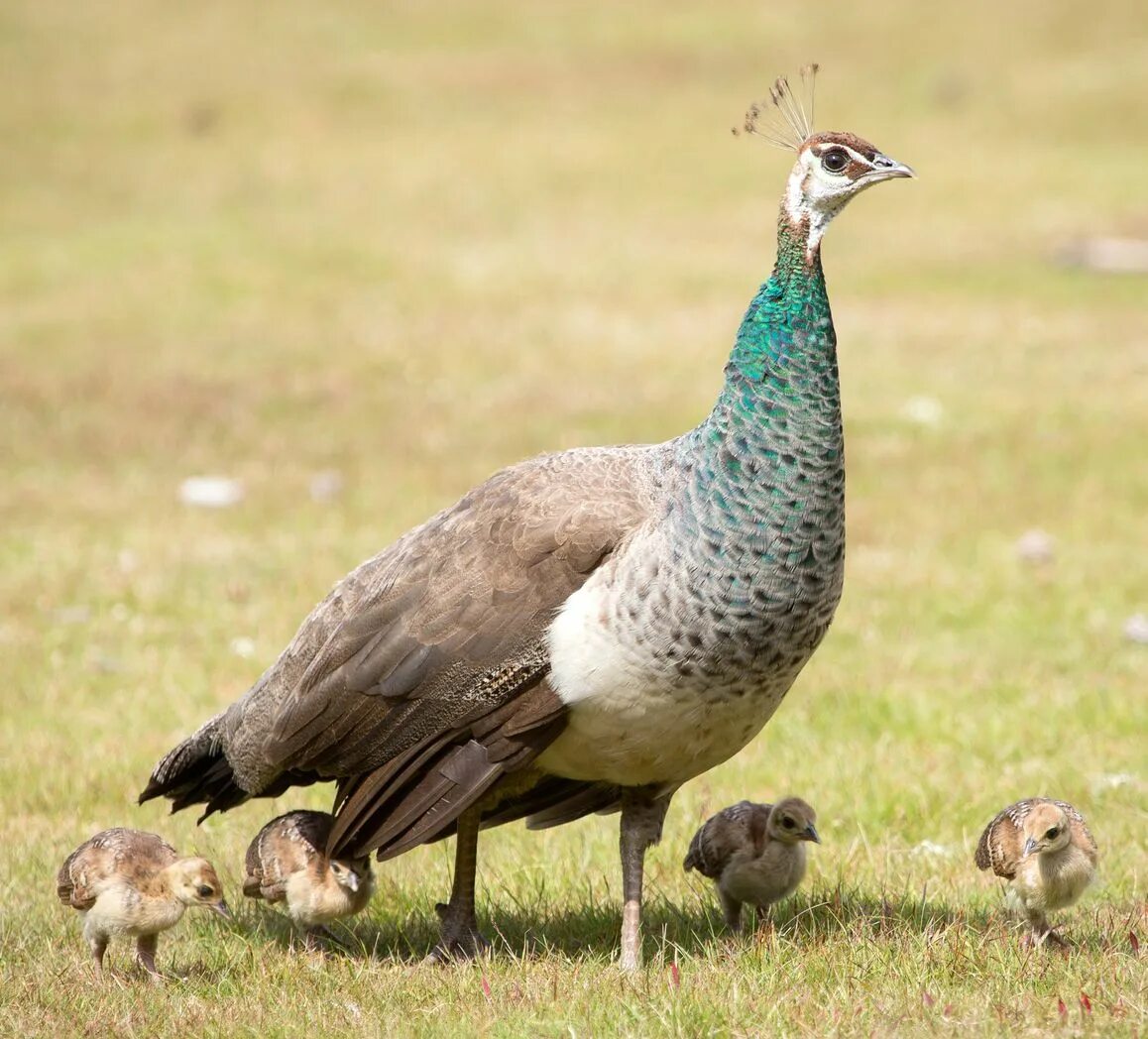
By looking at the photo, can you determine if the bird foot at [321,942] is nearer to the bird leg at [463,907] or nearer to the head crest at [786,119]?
the bird leg at [463,907]

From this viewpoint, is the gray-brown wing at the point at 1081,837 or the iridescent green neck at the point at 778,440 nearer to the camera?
the iridescent green neck at the point at 778,440

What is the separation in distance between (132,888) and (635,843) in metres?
1.51

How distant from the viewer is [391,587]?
5383 mm

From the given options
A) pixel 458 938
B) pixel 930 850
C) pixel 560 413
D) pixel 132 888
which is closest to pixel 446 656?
pixel 458 938

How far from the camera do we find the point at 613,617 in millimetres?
4945

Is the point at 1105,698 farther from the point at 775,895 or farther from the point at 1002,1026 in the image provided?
the point at 1002,1026

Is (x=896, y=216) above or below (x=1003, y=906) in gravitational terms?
above

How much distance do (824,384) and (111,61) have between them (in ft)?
81.2

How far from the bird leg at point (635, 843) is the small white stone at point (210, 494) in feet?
21.9

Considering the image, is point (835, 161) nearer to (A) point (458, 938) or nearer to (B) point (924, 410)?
(A) point (458, 938)

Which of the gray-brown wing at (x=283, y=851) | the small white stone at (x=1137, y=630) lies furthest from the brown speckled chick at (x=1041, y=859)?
the small white stone at (x=1137, y=630)

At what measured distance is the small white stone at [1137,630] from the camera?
888 cm

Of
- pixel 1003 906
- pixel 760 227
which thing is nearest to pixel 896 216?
pixel 760 227

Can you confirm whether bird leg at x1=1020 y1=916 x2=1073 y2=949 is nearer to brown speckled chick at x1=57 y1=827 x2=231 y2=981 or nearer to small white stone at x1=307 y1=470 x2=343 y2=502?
brown speckled chick at x1=57 y1=827 x2=231 y2=981
